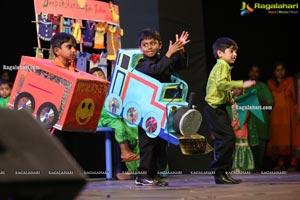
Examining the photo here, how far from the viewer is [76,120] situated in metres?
3.66

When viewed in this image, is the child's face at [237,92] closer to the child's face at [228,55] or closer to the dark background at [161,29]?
the dark background at [161,29]

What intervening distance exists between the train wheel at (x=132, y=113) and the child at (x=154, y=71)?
32cm

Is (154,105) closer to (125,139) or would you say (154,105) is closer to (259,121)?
(125,139)

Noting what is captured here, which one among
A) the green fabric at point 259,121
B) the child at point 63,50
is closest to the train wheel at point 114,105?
the child at point 63,50

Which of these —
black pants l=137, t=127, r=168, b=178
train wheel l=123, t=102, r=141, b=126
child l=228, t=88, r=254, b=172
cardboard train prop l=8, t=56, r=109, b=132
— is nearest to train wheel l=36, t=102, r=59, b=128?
cardboard train prop l=8, t=56, r=109, b=132

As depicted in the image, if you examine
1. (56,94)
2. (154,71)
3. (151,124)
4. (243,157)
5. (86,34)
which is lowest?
(243,157)

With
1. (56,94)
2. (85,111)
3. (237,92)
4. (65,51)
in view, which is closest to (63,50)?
(65,51)

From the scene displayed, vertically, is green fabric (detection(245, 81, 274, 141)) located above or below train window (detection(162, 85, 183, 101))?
below

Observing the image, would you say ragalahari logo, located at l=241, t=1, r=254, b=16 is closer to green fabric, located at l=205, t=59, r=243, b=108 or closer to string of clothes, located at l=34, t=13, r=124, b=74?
string of clothes, located at l=34, t=13, r=124, b=74

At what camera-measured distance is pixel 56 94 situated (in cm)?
362

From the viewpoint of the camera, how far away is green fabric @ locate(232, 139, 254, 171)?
5.78m

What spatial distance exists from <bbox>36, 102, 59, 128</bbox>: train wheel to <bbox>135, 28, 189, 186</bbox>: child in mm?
630

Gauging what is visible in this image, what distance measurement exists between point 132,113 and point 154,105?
23 cm

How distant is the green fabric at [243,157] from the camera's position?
5.78m
